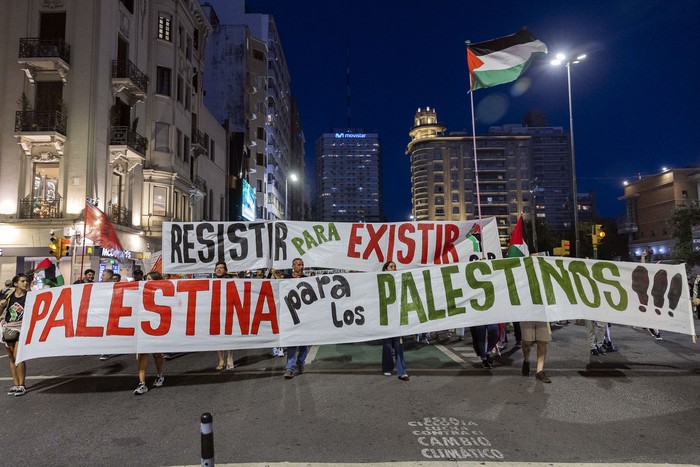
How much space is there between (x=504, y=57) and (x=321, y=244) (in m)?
8.07

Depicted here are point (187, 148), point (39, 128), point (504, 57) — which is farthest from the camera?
point (187, 148)

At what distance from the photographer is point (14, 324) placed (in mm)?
7410

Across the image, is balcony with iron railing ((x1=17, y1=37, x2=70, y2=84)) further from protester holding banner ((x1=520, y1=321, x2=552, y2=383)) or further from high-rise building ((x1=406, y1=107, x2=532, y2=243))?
high-rise building ((x1=406, y1=107, x2=532, y2=243))

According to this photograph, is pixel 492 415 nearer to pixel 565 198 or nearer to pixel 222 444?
pixel 222 444

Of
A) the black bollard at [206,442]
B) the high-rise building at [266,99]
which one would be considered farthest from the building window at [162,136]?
the black bollard at [206,442]

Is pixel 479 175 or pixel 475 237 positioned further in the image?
pixel 479 175

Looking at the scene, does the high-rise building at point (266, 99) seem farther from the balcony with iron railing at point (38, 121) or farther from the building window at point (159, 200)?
the balcony with iron railing at point (38, 121)

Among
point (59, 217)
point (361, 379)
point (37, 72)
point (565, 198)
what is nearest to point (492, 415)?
point (361, 379)

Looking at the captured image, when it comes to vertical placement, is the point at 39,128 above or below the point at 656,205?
below

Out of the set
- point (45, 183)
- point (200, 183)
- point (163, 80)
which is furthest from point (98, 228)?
point (200, 183)

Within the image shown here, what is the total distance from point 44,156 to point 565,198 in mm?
152837

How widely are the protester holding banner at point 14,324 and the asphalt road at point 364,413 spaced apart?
27cm

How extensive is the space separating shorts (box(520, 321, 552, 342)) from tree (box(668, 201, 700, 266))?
43.8 metres

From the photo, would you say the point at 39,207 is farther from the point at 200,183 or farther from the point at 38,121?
the point at 200,183
